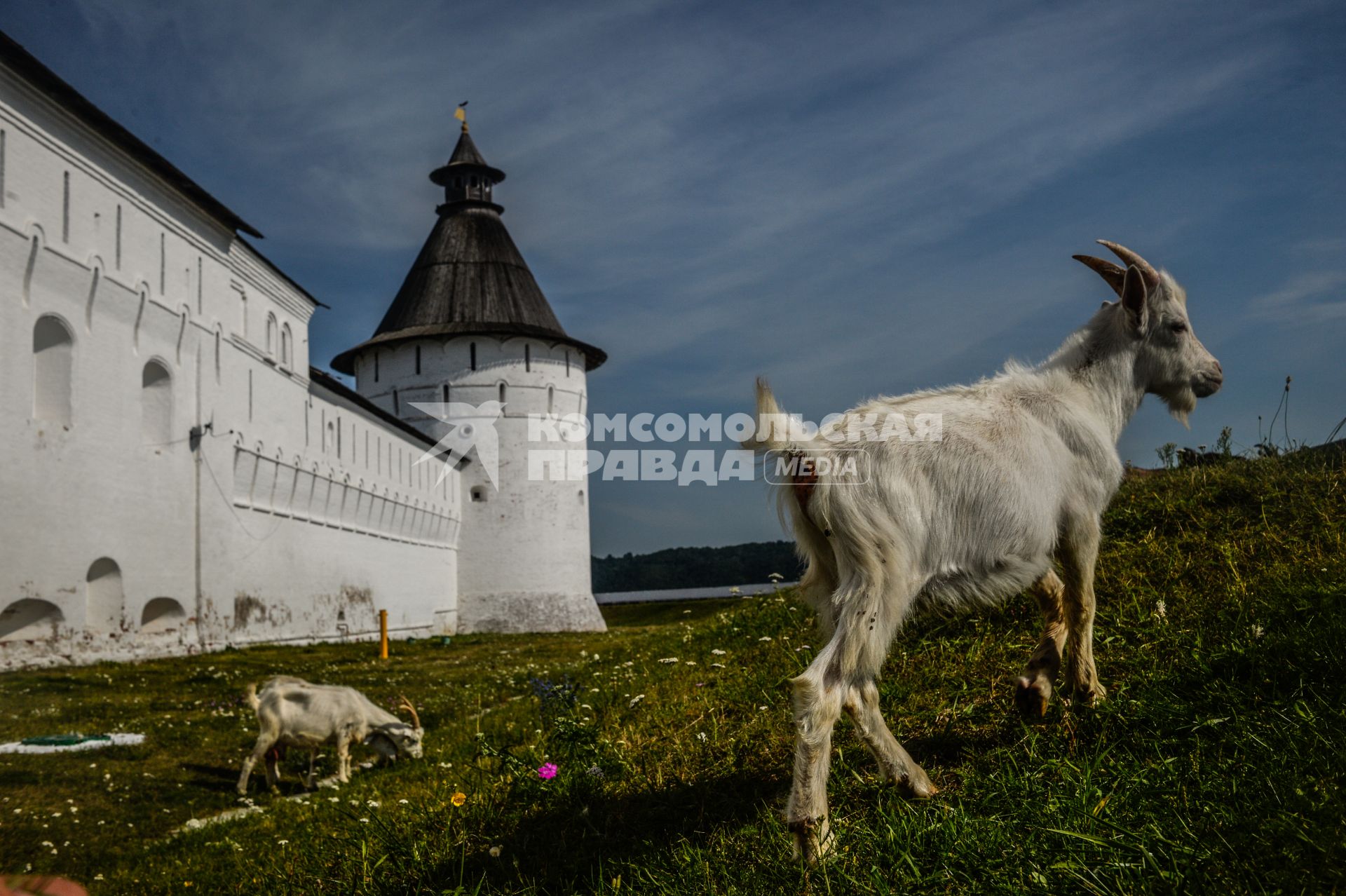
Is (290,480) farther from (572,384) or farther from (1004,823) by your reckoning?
(1004,823)

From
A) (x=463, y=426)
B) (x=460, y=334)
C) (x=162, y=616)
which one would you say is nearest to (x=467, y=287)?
(x=460, y=334)

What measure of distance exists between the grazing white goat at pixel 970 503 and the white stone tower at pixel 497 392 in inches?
1335

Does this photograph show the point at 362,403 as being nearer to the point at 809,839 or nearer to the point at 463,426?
the point at 463,426

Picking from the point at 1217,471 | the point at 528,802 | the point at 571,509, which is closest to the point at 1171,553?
the point at 1217,471

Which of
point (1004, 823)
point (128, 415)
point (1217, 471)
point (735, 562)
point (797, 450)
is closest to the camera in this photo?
point (1004, 823)

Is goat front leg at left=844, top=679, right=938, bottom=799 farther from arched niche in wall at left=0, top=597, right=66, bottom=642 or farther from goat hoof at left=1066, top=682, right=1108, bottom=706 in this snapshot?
arched niche in wall at left=0, top=597, right=66, bottom=642

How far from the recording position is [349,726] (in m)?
7.30

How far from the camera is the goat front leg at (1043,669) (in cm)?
354

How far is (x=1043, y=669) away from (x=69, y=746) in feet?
24.0

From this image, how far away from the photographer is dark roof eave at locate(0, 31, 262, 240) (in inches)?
594

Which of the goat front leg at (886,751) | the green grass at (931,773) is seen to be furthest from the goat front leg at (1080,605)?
the goat front leg at (886,751)

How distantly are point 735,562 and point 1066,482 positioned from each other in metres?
80.3

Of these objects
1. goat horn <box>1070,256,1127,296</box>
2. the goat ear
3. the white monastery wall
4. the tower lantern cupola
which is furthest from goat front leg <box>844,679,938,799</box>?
the tower lantern cupola

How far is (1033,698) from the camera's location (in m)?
3.54
